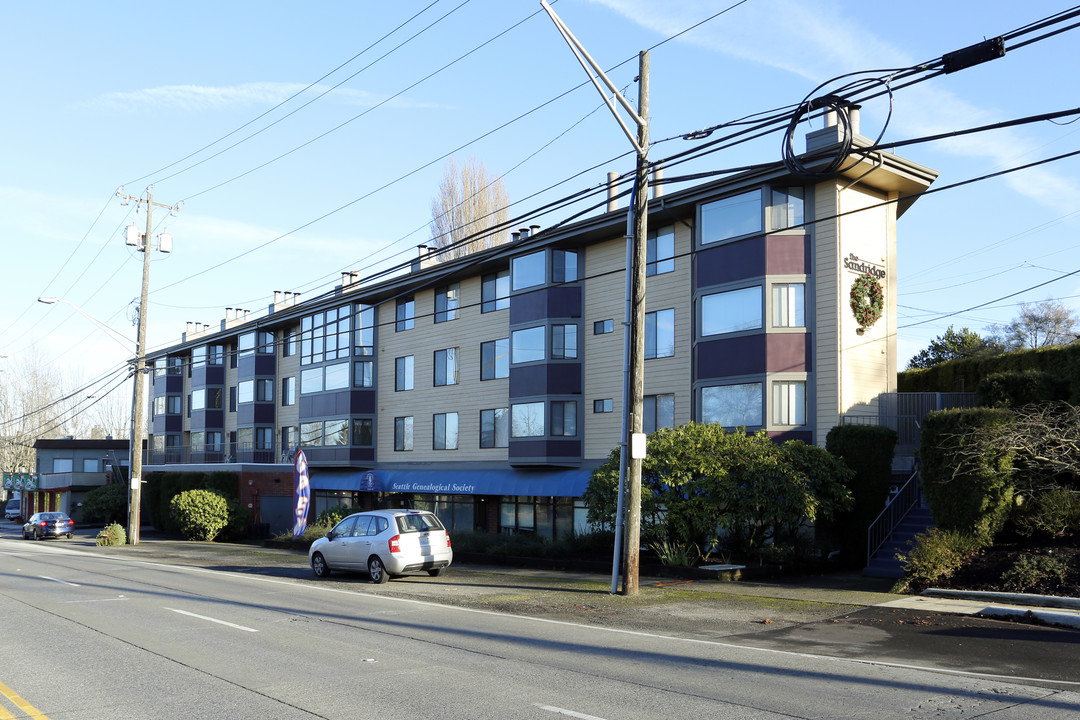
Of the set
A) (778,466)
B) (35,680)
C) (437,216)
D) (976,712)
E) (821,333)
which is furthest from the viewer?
(437,216)

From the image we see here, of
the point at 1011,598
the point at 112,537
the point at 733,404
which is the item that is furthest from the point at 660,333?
the point at 112,537

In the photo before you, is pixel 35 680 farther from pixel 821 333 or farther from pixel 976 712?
pixel 821 333

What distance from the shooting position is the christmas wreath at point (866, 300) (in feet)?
83.7

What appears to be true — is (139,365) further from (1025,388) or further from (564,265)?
(1025,388)

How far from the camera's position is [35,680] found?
9.91 meters

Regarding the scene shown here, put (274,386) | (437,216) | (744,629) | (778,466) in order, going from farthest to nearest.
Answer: (437,216) < (274,386) < (778,466) < (744,629)

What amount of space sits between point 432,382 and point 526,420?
7.85 meters

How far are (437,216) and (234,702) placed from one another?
53.8m

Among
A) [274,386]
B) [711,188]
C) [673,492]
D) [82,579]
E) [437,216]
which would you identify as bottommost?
[82,579]

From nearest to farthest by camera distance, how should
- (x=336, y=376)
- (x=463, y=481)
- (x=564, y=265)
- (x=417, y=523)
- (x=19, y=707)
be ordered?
(x=19, y=707)
(x=417, y=523)
(x=564, y=265)
(x=463, y=481)
(x=336, y=376)

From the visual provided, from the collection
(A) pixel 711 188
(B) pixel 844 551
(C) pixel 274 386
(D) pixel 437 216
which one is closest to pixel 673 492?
(B) pixel 844 551

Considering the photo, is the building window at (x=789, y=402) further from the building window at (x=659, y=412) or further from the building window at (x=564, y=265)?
the building window at (x=564, y=265)

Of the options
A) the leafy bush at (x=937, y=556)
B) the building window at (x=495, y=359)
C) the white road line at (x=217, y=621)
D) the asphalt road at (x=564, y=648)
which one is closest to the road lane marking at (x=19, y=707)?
the asphalt road at (x=564, y=648)

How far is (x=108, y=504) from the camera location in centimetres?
5603
